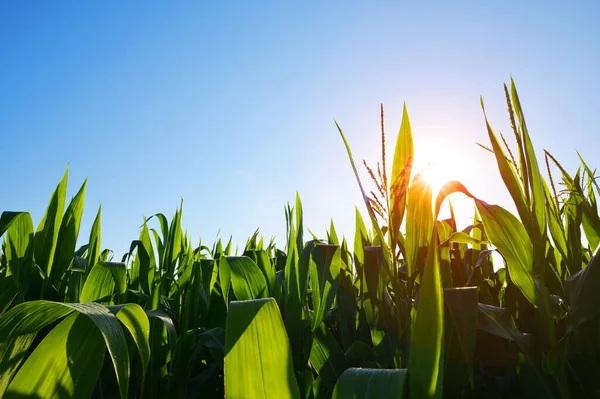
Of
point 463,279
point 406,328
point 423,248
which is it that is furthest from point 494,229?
point 463,279

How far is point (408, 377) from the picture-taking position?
722 millimetres

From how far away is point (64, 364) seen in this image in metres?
0.75

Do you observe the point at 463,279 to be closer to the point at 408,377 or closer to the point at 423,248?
the point at 423,248

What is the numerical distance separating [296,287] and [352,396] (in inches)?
21.5

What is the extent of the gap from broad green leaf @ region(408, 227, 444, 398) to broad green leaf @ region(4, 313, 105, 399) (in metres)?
0.53

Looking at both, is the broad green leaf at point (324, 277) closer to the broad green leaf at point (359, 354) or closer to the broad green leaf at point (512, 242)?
the broad green leaf at point (359, 354)

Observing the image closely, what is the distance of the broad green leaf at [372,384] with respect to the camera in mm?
679

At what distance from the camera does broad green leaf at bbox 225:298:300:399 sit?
69cm

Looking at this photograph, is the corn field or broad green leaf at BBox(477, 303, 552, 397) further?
broad green leaf at BBox(477, 303, 552, 397)

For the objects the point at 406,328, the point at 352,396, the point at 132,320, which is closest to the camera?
the point at 352,396

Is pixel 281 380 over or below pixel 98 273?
below

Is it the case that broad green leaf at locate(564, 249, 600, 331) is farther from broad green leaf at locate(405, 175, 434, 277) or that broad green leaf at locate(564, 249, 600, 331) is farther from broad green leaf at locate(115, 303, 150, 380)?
broad green leaf at locate(115, 303, 150, 380)

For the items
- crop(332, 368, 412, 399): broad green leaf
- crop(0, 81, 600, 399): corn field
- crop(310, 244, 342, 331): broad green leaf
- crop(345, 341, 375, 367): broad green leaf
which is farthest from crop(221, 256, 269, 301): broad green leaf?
crop(332, 368, 412, 399): broad green leaf

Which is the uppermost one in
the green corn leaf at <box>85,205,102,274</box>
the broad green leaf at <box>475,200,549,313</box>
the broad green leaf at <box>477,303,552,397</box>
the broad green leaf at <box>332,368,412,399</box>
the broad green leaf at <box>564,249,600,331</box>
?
the green corn leaf at <box>85,205,102,274</box>
